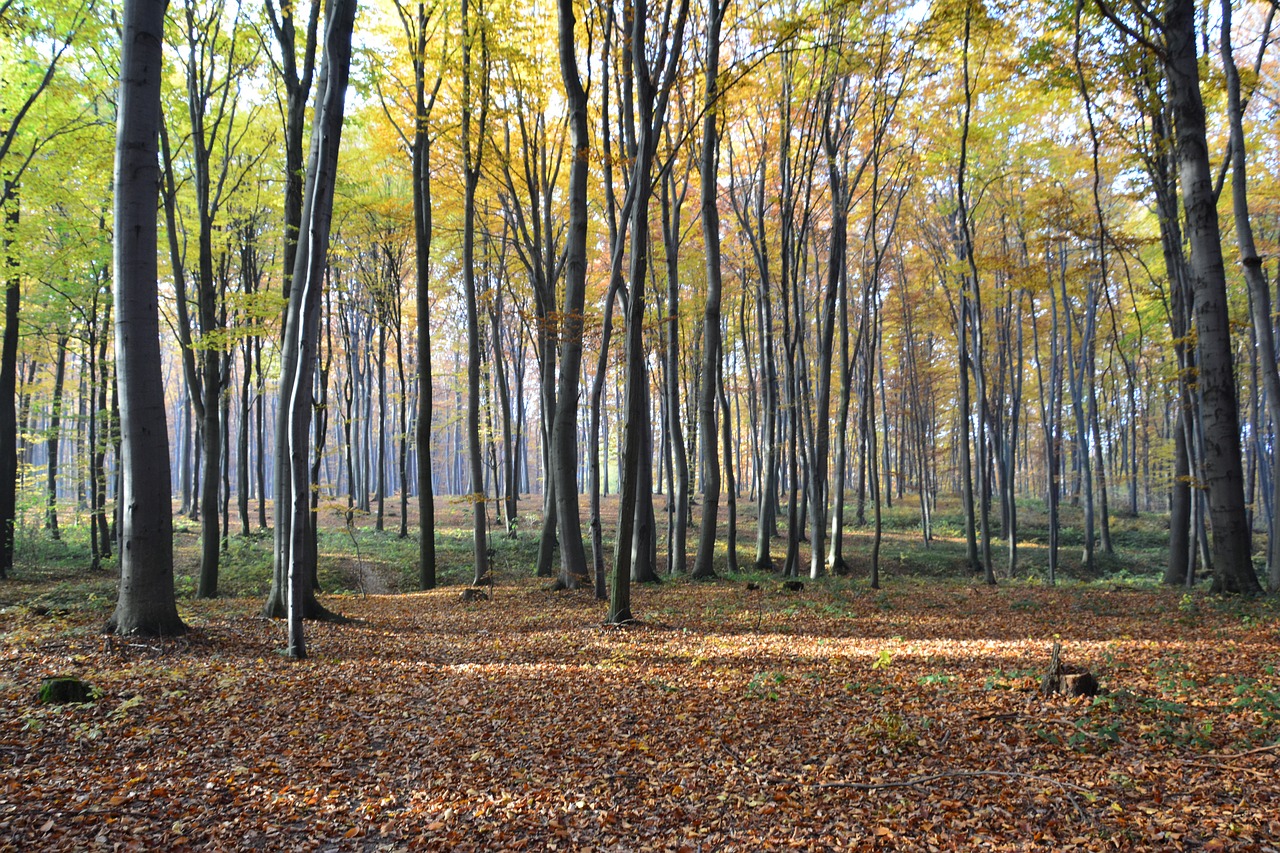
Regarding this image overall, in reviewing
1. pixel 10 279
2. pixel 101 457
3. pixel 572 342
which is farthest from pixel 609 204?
pixel 101 457

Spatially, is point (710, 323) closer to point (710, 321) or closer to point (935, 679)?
point (710, 321)

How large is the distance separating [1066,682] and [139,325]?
8.44m

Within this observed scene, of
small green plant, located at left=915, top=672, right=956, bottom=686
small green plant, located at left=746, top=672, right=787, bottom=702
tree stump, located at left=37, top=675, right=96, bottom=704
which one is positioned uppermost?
tree stump, located at left=37, top=675, right=96, bottom=704

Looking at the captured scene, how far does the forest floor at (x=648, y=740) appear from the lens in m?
3.16

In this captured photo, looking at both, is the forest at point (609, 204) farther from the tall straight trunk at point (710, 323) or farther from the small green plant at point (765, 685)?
the small green plant at point (765, 685)

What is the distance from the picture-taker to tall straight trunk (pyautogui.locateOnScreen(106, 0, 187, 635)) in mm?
6035

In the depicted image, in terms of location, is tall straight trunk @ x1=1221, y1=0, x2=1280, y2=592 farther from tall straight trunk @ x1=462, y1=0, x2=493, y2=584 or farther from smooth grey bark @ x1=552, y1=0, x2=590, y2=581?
tall straight trunk @ x1=462, y1=0, x2=493, y2=584

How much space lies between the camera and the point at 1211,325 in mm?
8367

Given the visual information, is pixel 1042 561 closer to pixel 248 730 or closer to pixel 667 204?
pixel 667 204

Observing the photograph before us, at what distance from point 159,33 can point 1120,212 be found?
70.3 ft

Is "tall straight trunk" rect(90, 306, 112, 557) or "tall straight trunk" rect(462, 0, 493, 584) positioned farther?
"tall straight trunk" rect(90, 306, 112, 557)

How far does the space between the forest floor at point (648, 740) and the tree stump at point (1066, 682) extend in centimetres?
11

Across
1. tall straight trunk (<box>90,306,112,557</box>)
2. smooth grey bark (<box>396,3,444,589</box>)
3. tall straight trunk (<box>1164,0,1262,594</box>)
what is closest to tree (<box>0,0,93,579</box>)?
tall straight trunk (<box>90,306,112,557</box>)

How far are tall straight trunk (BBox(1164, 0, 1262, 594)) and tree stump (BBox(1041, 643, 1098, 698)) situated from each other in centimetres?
556
